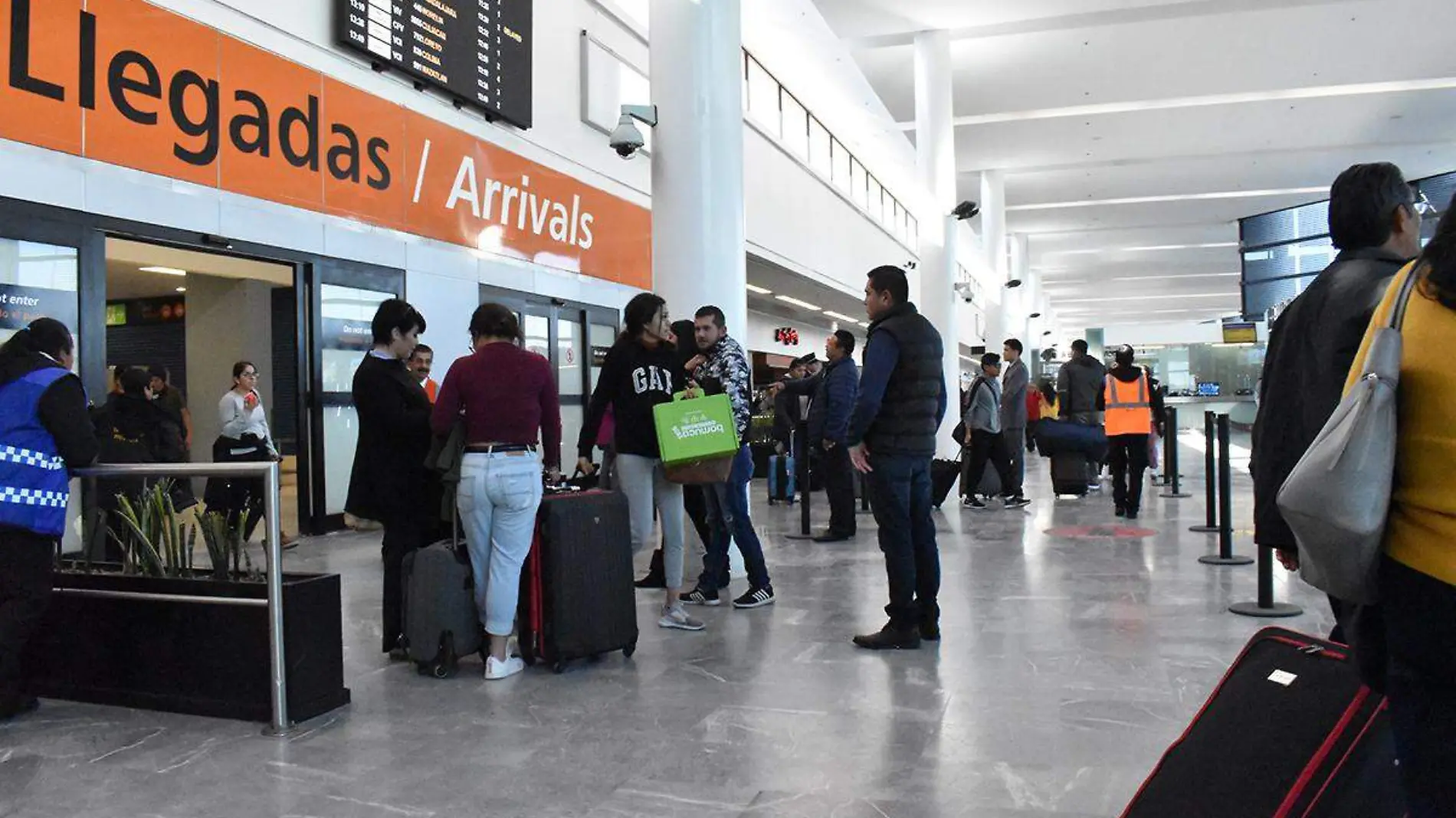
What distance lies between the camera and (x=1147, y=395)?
29.7ft

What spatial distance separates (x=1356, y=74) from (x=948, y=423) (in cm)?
1036

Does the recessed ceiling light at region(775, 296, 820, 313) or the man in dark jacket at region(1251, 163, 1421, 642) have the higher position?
the recessed ceiling light at region(775, 296, 820, 313)

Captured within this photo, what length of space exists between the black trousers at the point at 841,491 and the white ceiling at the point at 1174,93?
8.07m

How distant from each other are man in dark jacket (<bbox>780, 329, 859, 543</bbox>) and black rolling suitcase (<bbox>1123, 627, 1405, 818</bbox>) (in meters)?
5.43

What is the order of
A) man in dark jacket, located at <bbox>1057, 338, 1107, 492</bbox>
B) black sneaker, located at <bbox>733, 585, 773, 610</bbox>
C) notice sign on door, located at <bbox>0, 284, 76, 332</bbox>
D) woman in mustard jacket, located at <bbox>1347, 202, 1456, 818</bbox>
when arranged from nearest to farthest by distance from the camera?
1. woman in mustard jacket, located at <bbox>1347, 202, 1456, 818</bbox>
2. black sneaker, located at <bbox>733, 585, 773, 610</bbox>
3. notice sign on door, located at <bbox>0, 284, 76, 332</bbox>
4. man in dark jacket, located at <bbox>1057, 338, 1107, 492</bbox>

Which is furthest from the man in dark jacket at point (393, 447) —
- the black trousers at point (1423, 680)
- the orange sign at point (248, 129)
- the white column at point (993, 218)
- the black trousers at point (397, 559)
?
the white column at point (993, 218)

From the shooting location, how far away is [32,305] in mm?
5605

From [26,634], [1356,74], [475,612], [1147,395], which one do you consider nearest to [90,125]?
[26,634]

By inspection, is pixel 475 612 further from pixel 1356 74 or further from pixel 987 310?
pixel 987 310

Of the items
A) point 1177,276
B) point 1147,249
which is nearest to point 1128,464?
point 1147,249

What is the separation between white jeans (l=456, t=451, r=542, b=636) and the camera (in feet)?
12.5

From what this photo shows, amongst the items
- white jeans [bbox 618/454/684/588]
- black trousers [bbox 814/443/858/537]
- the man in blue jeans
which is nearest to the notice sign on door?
white jeans [bbox 618/454/684/588]

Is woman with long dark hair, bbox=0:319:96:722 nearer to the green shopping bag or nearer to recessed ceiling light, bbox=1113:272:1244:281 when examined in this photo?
the green shopping bag

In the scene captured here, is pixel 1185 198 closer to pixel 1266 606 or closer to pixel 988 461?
pixel 988 461
